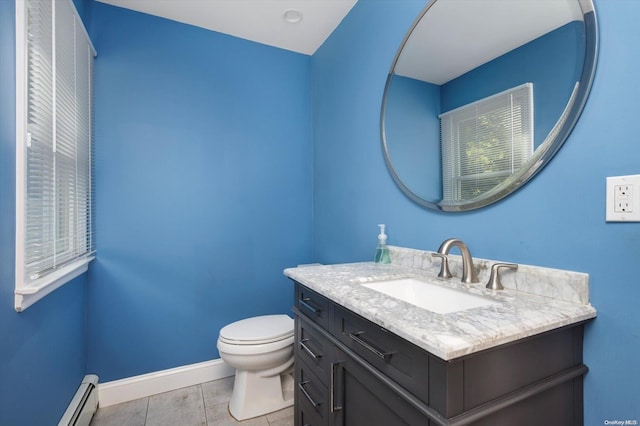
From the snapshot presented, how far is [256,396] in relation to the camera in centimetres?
175

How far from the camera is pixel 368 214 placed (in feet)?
5.91

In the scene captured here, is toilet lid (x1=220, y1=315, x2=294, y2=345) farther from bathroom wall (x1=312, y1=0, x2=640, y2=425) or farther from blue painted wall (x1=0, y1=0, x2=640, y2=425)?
bathroom wall (x1=312, y1=0, x2=640, y2=425)

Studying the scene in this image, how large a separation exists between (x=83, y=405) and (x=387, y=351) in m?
1.78

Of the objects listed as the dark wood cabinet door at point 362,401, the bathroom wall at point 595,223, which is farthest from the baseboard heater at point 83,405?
the bathroom wall at point 595,223

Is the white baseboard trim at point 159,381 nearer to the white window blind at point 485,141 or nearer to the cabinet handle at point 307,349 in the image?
the cabinet handle at point 307,349

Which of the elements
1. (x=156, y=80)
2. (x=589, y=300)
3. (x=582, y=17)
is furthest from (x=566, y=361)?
(x=156, y=80)

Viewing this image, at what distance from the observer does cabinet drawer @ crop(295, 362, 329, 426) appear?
3.73 feet

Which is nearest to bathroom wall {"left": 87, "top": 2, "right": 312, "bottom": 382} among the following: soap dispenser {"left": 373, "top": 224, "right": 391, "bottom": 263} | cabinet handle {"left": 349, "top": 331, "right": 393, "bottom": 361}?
soap dispenser {"left": 373, "top": 224, "right": 391, "bottom": 263}

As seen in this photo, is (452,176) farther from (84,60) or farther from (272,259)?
(84,60)

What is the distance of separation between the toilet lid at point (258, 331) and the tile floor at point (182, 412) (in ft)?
1.50

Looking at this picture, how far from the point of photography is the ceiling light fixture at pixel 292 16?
1984mm

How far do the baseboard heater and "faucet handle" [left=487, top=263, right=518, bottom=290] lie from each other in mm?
1966

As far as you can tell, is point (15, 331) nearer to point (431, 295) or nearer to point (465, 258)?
point (431, 295)

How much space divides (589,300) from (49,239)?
1.97 metres
